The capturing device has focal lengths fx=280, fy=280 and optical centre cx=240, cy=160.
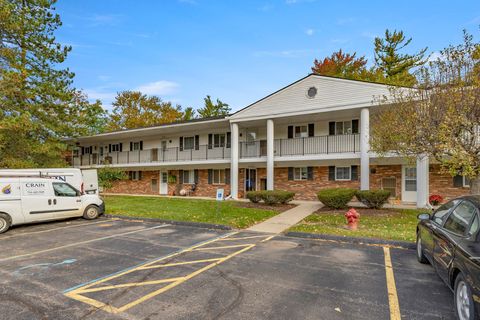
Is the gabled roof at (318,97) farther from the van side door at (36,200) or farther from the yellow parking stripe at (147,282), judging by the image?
the van side door at (36,200)

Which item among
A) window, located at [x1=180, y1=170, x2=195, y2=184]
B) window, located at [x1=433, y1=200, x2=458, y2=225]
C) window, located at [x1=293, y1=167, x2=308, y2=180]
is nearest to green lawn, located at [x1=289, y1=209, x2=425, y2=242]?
window, located at [x1=433, y1=200, x2=458, y2=225]

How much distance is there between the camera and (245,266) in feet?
18.2

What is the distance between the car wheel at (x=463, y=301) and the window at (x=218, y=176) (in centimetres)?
1755

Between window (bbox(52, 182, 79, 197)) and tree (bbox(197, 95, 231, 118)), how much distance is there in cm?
3450

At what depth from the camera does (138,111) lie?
134 feet

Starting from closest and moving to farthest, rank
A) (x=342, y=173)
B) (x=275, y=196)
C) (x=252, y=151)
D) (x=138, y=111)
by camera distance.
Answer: (x=275, y=196)
(x=342, y=173)
(x=252, y=151)
(x=138, y=111)

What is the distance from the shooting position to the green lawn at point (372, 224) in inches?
315

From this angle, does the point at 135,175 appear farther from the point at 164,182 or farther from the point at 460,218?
the point at 460,218

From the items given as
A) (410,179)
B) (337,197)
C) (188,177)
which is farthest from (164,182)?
(410,179)

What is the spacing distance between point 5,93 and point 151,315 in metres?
16.2

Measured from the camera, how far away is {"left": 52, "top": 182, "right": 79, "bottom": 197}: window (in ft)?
35.1

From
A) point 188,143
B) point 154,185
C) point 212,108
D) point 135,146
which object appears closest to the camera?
point 188,143

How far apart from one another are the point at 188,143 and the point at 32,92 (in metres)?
10.3

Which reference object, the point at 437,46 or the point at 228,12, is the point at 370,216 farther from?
the point at 228,12
